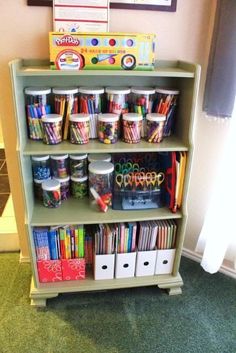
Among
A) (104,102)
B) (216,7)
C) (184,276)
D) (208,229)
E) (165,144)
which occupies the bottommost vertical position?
(184,276)

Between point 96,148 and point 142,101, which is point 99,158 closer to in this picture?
point 96,148

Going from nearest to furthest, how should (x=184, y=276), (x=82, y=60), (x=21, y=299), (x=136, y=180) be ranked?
(x=82, y=60)
(x=136, y=180)
(x=21, y=299)
(x=184, y=276)

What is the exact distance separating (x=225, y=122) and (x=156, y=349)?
1054 millimetres

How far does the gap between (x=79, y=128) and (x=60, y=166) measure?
24 centimetres

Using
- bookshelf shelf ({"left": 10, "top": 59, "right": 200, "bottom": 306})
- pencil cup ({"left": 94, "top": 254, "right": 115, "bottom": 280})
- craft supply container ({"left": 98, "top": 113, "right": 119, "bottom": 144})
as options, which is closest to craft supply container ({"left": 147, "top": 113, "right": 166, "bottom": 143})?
bookshelf shelf ({"left": 10, "top": 59, "right": 200, "bottom": 306})

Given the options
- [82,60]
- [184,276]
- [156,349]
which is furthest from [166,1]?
[156,349]

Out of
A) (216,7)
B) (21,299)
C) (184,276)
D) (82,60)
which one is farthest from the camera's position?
(184,276)

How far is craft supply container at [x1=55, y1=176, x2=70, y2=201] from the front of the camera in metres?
1.35

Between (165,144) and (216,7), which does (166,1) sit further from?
(165,144)

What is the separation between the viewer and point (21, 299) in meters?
1.43

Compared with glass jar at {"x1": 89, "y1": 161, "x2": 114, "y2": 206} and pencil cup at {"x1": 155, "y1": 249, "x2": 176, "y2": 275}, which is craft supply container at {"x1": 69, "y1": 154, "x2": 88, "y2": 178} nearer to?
glass jar at {"x1": 89, "y1": 161, "x2": 114, "y2": 206}

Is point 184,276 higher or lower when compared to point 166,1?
lower

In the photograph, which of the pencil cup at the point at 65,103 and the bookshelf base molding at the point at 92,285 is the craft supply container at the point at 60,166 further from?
the bookshelf base molding at the point at 92,285

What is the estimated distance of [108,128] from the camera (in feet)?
3.89
